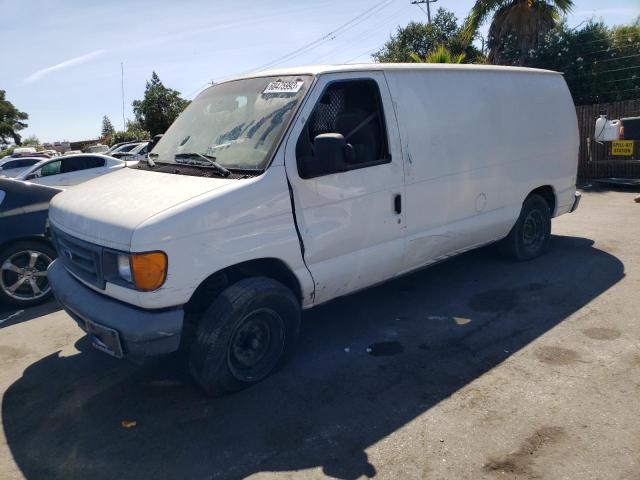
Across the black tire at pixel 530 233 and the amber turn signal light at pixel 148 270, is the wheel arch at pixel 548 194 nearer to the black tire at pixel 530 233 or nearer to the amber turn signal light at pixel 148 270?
the black tire at pixel 530 233

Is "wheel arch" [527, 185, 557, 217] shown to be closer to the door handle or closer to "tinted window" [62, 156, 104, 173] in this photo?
the door handle

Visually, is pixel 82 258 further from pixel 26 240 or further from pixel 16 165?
pixel 16 165

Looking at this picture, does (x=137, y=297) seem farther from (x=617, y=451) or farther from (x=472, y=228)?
(x=472, y=228)

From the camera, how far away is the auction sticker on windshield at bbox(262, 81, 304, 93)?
3.94 metres

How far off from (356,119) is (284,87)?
649 millimetres

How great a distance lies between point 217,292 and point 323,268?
83 cm

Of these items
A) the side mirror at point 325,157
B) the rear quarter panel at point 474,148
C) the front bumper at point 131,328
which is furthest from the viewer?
the rear quarter panel at point 474,148

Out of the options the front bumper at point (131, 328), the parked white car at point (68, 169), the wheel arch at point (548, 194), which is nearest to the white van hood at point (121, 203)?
the front bumper at point (131, 328)

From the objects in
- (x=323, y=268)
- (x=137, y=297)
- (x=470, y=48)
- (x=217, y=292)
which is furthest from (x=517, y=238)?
(x=470, y=48)

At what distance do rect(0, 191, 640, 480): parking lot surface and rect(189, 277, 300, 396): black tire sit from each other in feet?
0.47

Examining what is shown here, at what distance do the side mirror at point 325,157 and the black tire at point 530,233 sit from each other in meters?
3.20

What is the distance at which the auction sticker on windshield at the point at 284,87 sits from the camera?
12.9 ft

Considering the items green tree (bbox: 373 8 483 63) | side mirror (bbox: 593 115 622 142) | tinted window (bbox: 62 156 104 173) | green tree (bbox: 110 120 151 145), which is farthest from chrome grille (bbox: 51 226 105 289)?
green tree (bbox: 110 120 151 145)

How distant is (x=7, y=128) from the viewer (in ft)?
231
